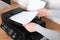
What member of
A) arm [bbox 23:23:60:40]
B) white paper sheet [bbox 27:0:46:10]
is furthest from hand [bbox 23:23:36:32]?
white paper sheet [bbox 27:0:46:10]

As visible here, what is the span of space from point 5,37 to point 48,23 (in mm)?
365

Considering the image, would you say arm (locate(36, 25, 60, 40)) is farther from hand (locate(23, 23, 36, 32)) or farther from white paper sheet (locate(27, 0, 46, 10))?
white paper sheet (locate(27, 0, 46, 10))

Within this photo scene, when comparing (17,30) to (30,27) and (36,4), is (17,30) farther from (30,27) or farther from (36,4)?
(36,4)

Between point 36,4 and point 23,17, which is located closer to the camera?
point 23,17

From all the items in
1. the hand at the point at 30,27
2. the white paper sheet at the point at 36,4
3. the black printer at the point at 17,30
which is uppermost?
the white paper sheet at the point at 36,4

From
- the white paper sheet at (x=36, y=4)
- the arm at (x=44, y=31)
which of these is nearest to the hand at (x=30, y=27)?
the arm at (x=44, y=31)

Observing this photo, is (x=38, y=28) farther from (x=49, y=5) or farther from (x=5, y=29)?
(x=49, y=5)

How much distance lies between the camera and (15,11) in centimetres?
98

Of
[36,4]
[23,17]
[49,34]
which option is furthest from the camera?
[36,4]

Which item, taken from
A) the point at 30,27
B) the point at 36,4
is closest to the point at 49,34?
the point at 30,27

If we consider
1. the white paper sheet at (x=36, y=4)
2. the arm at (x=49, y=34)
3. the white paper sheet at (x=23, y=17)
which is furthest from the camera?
the white paper sheet at (x=36, y=4)

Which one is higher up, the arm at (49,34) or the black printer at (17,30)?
the arm at (49,34)

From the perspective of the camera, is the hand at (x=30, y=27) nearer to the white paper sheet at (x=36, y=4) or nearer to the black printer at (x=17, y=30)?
the black printer at (x=17, y=30)

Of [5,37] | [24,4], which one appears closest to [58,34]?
[5,37]
